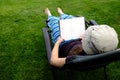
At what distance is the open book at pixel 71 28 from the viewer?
112 inches

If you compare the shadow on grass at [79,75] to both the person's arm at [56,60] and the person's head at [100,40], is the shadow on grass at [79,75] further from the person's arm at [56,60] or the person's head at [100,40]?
the person's head at [100,40]

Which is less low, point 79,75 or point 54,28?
point 54,28

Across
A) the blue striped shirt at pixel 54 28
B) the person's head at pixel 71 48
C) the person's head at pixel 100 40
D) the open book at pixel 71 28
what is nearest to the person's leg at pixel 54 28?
the blue striped shirt at pixel 54 28

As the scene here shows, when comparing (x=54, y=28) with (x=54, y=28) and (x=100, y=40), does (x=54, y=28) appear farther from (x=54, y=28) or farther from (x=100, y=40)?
(x=100, y=40)

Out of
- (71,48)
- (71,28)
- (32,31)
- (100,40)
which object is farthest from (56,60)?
(32,31)

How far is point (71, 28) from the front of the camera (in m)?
2.89

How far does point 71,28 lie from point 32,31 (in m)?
1.38

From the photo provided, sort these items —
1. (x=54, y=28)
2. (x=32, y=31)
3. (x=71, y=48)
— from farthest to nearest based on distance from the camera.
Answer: (x=32, y=31), (x=54, y=28), (x=71, y=48)

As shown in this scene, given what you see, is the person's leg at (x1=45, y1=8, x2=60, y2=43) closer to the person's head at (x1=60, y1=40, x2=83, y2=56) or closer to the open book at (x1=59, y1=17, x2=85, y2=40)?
the open book at (x1=59, y1=17, x2=85, y2=40)

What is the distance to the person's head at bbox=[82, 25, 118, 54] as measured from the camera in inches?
83.7

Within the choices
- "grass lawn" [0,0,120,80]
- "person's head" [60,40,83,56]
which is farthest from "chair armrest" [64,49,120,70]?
"grass lawn" [0,0,120,80]

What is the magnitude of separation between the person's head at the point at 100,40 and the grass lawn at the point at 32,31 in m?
0.84

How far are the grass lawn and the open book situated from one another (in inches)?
17.6

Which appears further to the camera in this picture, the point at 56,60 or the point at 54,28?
the point at 54,28
